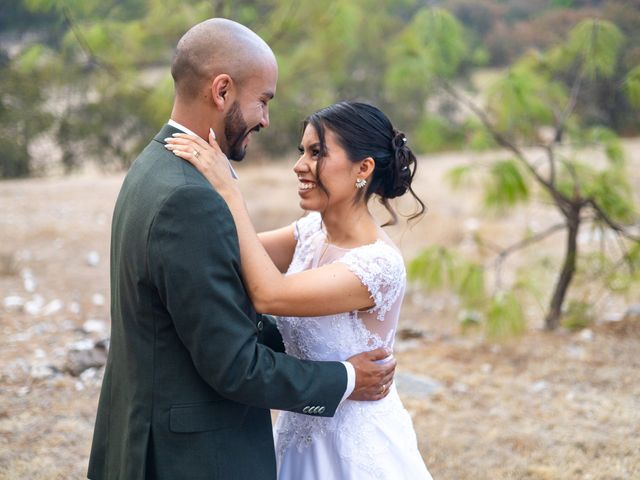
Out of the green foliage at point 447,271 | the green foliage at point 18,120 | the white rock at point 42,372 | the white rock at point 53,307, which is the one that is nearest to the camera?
the white rock at point 42,372

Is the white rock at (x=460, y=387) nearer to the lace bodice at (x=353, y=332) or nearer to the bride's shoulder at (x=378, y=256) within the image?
the lace bodice at (x=353, y=332)

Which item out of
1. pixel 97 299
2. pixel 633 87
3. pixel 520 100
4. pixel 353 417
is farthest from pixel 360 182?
pixel 97 299

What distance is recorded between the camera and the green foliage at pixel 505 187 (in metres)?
5.47

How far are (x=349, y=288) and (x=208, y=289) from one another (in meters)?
0.51

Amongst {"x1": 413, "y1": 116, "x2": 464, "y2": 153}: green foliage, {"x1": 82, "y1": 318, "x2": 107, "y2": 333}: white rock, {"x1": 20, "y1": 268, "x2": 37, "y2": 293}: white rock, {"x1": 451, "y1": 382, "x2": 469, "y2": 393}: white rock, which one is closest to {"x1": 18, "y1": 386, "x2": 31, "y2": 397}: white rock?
{"x1": 82, "y1": 318, "x2": 107, "y2": 333}: white rock

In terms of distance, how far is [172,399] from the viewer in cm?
193

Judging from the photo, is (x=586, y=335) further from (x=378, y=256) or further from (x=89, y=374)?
(x=378, y=256)

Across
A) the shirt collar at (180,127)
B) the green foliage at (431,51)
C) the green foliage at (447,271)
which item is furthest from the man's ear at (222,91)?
the green foliage at (431,51)

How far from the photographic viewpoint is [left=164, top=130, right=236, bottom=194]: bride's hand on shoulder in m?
1.93

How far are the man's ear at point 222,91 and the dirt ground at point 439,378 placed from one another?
3.51 feet

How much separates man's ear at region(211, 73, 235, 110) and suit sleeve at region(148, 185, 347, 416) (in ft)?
0.87

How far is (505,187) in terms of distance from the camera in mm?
5477

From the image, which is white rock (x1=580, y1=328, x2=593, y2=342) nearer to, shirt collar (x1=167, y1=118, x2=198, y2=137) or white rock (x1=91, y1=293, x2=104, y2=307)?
white rock (x1=91, y1=293, x2=104, y2=307)

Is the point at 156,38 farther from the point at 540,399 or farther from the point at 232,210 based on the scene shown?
the point at 232,210
